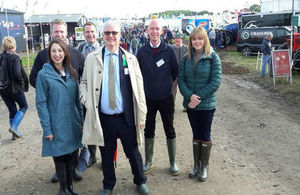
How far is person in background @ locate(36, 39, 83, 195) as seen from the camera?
9.89 feet

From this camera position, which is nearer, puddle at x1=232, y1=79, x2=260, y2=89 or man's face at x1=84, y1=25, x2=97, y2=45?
man's face at x1=84, y1=25, x2=97, y2=45

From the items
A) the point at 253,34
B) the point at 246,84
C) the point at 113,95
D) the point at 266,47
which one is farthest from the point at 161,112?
the point at 253,34

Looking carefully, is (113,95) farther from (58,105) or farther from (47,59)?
(47,59)

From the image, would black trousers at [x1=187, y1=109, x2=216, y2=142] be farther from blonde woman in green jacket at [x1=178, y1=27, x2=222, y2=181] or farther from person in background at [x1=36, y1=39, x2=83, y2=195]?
person in background at [x1=36, y1=39, x2=83, y2=195]

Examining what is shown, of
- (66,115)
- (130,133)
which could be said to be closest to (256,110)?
(130,133)

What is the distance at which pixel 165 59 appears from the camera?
367 centimetres

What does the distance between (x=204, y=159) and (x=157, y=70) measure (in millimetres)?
1348

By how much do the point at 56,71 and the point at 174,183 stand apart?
2055mm

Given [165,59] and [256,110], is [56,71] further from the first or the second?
[256,110]

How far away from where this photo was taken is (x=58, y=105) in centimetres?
307

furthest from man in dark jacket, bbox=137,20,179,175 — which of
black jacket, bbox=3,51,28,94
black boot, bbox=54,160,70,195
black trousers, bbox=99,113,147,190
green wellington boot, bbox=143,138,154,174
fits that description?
black jacket, bbox=3,51,28,94

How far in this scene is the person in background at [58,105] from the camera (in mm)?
3016

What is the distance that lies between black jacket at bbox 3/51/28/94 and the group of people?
1.94 meters

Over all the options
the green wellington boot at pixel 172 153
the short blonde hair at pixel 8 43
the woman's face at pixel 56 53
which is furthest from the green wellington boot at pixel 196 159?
the short blonde hair at pixel 8 43
